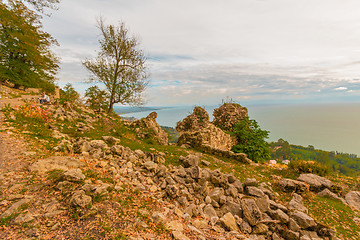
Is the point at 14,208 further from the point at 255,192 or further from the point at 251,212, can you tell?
the point at 255,192

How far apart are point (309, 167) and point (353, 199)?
129 inches

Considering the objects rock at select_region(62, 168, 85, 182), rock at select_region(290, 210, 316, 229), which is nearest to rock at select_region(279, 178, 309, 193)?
rock at select_region(290, 210, 316, 229)

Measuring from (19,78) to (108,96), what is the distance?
582 inches

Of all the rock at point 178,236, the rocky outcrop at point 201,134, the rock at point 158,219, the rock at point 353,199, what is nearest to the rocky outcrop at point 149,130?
the rocky outcrop at point 201,134

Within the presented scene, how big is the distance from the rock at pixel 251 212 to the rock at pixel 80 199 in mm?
5162

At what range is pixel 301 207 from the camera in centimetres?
638

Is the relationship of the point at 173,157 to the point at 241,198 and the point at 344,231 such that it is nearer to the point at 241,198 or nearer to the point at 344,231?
the point at 241,198

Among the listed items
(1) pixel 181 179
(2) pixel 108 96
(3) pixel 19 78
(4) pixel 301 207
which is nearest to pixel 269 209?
(4) pixel 301 207

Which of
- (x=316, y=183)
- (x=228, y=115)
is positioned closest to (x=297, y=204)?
(x=316, y=183)

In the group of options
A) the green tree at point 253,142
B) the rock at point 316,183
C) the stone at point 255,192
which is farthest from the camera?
the green tree at point 253,142

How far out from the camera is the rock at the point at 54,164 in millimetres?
4852

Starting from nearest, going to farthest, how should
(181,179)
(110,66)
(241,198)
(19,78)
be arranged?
1. (241,198)
2. (181,179)
3. (110,66)
4. (19,78)

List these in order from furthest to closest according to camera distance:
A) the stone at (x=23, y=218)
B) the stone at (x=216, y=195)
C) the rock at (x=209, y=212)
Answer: the stone at (x=216, y=195) < the rock at (x=209, y=212) < the stone at (x=23, y=218)

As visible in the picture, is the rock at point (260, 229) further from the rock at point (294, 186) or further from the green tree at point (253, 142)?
the green tree at point (253, 142)
